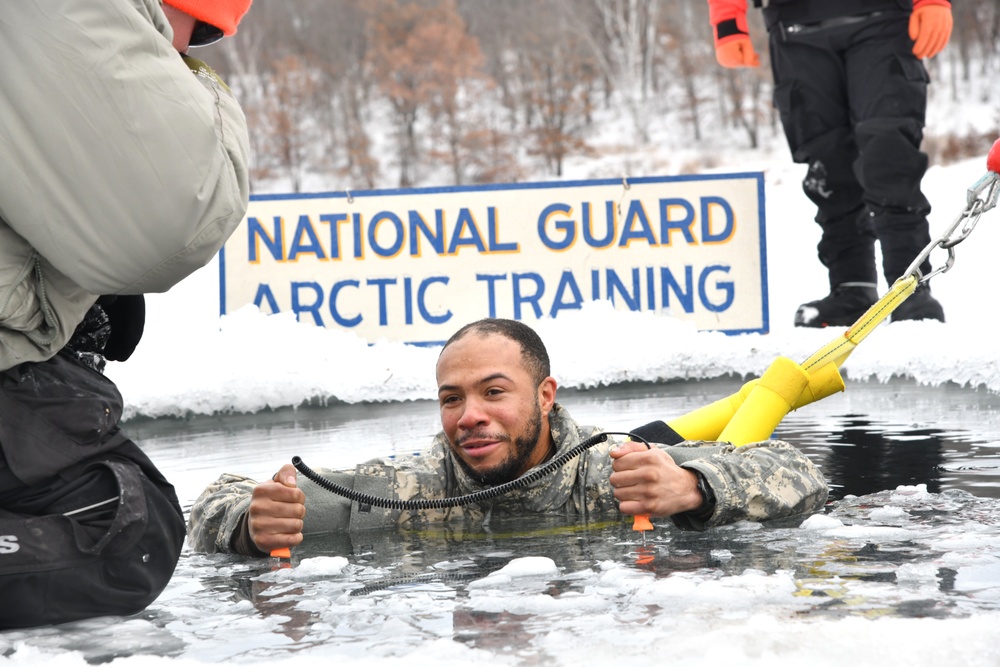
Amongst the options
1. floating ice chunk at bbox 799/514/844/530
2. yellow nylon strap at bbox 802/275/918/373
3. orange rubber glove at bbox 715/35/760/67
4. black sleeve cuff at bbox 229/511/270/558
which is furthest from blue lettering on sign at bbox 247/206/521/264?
floating ice chunk at bbox 799/514/844/530

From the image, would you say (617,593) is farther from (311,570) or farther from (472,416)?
(472,416)

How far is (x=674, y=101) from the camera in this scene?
34.9 metres

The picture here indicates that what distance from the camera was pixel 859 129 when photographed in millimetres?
6648

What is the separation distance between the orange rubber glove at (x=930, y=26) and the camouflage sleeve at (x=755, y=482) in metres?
3.80

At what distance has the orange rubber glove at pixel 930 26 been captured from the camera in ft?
21.1

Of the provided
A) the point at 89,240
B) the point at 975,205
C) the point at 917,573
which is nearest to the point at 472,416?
the point at 917,573

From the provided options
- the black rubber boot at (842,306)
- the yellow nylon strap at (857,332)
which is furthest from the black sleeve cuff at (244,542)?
the black rubber boot at (842,306)

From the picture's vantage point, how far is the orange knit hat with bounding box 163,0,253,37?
2168mm

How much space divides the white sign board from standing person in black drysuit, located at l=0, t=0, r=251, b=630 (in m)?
5.38

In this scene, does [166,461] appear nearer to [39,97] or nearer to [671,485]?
[671,485]

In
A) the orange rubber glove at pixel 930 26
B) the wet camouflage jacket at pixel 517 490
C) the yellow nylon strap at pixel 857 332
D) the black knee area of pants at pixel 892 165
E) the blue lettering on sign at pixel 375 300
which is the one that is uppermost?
the orange rubber glove at pixel 930 26

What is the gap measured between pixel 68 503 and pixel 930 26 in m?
5.54

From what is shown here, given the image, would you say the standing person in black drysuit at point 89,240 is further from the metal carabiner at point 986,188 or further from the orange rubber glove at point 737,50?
the orange rubber glove at point 737,50

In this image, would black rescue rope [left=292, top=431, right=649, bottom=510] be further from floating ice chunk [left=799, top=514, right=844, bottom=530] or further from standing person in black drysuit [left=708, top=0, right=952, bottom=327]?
standing person in black drysuit [left=708, top=0, right=952, bottom=327]
